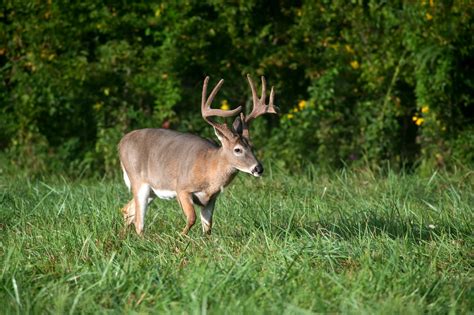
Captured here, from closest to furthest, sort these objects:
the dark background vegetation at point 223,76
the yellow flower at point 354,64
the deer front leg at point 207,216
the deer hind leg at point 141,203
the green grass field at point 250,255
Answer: the green grass field at point 250,255 → the deer front leg at point 207,216 → the deer hind leg at point 141,203 → the dark background vegetation at point 223,76 → the yellow flower at point 354,64

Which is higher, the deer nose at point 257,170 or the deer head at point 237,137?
the deer head at point 237,137

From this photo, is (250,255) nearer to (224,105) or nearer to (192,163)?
(192,163)

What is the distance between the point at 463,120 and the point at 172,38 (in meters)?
3.71

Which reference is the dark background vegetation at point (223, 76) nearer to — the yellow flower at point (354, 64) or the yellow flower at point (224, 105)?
the yellow flower at point (354, 64)

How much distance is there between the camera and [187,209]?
724 centimetres

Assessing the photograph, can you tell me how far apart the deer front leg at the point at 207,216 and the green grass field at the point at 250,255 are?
87 mm

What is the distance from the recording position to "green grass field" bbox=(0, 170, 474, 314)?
483 centimetres

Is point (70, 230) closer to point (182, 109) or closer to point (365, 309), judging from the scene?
point (365, 309)

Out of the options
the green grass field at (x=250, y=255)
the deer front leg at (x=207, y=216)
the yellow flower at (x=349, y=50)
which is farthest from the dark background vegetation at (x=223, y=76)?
the deer front leg at (x=207, y=216)

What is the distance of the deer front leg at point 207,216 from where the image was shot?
7246 millimetres

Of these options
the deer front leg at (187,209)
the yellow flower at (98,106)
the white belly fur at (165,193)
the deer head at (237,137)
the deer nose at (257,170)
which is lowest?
the yellow flower at (98,106)

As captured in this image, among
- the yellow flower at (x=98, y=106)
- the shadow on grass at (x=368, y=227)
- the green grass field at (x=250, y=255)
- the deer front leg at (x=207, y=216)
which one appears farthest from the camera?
the yellow flower at (x=98, y=106)

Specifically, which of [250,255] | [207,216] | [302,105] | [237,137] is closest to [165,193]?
[207,216]

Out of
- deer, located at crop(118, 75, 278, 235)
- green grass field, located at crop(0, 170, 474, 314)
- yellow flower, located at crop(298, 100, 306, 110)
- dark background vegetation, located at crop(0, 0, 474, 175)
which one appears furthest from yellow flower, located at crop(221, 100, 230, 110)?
deer, located at crop(118, 75, 278, 235)
